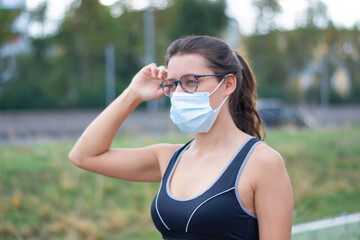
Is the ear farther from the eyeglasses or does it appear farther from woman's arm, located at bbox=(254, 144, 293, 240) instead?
woman's arm, located at bbox=(254, 144, 293, 240)

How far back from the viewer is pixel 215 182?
184cm

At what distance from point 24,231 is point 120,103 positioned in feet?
12.2

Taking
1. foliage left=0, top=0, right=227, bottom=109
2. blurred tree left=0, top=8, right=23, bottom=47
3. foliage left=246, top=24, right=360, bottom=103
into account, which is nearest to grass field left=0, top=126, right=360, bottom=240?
blurred tree left=0, top=8, right=23, bottom=47

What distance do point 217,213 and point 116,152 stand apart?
0.81m

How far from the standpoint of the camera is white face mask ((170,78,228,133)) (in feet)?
6.71

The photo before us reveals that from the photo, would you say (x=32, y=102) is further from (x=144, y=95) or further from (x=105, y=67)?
(x=144, y=95)

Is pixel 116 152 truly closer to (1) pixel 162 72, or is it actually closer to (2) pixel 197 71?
(1) pixel 162 72

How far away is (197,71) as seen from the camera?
2.00m

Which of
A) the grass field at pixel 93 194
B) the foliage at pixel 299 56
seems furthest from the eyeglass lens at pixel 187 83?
the foliage at pixel 299 56

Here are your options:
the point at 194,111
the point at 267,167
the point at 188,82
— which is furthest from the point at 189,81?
the point at 267,167

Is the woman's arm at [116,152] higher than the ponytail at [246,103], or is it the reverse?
the ponytail at [246,103]

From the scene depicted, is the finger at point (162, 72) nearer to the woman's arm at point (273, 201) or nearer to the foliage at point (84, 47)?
the woman's arm at point (273, 201)

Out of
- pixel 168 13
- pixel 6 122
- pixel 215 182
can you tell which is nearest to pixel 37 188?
pixel 215 182

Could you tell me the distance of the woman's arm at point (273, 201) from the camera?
177 cm
